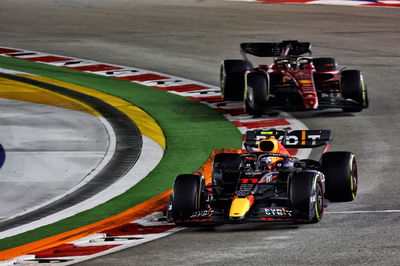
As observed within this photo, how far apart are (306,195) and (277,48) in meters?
8.97

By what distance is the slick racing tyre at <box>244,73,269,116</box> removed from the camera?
796 inches

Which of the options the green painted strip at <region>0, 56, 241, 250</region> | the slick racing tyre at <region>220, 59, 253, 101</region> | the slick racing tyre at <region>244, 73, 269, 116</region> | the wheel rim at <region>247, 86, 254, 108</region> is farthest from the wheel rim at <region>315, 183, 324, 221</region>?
the slick racing tyre at <region>220, 59, 253, 101</region>

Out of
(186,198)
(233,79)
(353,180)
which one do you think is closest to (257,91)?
(233,79)

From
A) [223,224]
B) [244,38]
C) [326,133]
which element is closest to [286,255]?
[223,224]

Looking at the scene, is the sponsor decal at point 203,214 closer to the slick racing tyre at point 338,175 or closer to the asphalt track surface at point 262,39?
the asphalt track surface at point 262,39

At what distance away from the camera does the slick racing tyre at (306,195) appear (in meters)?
12.9

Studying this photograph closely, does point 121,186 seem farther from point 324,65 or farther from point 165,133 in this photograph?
point 324,65

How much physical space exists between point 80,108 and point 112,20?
13.2 metres

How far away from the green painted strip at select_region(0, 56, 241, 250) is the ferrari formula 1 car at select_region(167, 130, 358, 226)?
1430mm

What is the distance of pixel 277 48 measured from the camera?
2155cm

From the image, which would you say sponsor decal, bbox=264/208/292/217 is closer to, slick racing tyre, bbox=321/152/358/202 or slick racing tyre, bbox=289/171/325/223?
slick racing tyre, bbox=289/171/325/223

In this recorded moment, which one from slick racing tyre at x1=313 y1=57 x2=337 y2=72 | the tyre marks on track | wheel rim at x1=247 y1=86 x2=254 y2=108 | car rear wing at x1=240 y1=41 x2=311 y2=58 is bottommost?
wheel rim at x1=247 y1=86 x2=254 y2=108

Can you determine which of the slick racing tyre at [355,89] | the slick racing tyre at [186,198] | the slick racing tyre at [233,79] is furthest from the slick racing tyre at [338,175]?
the slick racing tyre at [233,79]

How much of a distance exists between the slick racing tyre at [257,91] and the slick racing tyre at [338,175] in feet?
20.1
